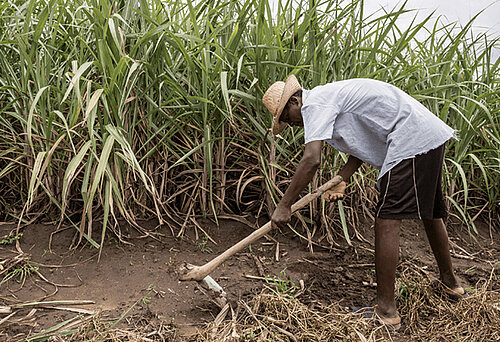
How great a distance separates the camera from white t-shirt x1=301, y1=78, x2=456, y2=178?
1.95 meters

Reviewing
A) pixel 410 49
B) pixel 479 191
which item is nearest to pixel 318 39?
pixel 410 49

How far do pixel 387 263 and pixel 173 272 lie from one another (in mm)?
1030

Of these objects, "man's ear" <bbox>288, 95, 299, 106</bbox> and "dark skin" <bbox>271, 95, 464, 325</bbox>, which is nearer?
"dark skin" <bbox>271, 95, 464, 325</bbox>

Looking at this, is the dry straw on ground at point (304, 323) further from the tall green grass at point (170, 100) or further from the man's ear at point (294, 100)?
the man's ear at point (294, 100)

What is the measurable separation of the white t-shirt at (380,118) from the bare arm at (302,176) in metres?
0.16

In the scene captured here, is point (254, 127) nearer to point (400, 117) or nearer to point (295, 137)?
point (295, 137)

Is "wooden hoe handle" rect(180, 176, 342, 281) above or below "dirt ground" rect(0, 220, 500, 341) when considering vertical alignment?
above

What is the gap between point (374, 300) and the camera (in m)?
2.18

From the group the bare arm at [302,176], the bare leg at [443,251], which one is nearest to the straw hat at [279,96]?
the bare arm at [302,176]

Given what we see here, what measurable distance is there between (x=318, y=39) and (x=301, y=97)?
64cm

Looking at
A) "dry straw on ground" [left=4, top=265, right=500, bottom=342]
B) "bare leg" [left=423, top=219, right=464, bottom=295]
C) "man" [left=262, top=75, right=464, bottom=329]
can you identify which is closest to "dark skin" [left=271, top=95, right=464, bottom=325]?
"man" [left=262, top=75, right=464, bottom=329]

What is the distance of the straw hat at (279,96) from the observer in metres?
1.95

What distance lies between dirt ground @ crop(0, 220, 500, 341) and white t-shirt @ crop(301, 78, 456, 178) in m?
0.68

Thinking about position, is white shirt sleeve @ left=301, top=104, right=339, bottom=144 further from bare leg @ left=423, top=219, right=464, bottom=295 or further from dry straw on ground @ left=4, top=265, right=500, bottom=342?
bare leg @ left=423, top=219, right=464, bottom=295
